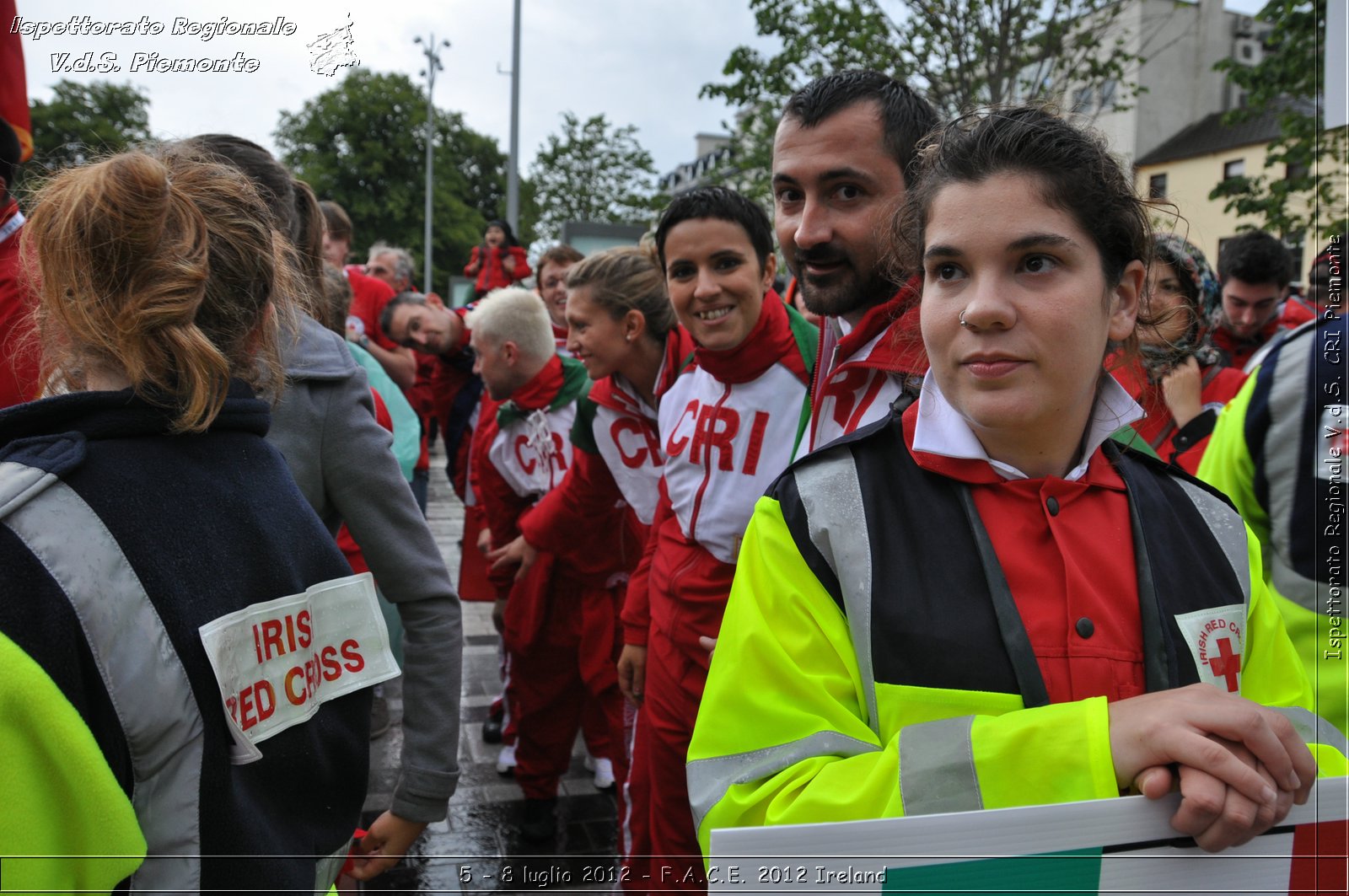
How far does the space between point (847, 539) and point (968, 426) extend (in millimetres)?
284

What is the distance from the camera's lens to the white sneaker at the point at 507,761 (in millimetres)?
4668

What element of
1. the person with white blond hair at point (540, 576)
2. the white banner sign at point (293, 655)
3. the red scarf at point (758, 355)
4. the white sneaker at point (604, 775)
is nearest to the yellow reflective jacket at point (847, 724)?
the white banner sign at point (293, 655)

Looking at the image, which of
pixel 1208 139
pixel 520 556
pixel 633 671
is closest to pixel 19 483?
pixel 633 671

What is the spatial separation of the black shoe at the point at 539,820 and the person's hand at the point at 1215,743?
3.34 metres

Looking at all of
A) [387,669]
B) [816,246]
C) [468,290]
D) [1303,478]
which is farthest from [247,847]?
[468,290]

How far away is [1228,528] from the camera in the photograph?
1512mm

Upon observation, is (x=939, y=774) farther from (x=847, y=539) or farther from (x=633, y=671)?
(x=633, y=671)

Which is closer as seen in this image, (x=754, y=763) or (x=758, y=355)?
(x=754, y=763)

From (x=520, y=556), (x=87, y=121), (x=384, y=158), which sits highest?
(x=384, y=158)

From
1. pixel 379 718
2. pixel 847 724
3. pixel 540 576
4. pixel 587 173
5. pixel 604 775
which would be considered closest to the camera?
pixel 847 724

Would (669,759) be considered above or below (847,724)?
below

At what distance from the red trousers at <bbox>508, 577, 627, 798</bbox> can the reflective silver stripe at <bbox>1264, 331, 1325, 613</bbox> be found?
8.26 ft

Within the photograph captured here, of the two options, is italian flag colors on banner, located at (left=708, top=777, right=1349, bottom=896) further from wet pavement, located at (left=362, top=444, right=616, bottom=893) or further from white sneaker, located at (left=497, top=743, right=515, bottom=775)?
white sneaker, located at (left=497, top=743, right=515, bottom=775)

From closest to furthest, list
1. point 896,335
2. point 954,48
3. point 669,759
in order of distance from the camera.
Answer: point 896,335 → point 669,759 → point 954,48
